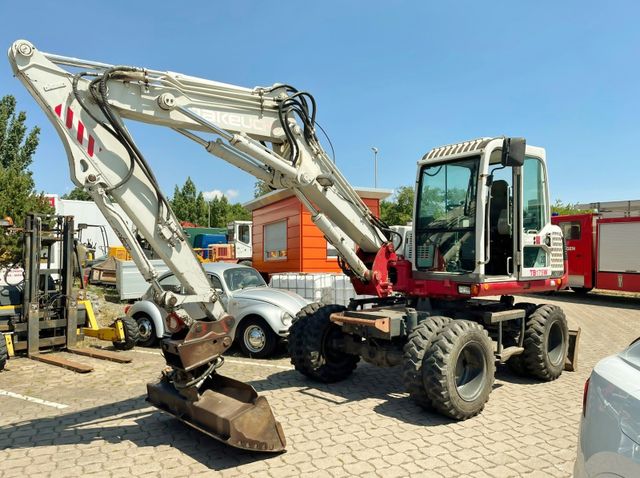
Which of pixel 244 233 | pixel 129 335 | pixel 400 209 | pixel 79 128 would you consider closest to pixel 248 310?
pixel 129 335

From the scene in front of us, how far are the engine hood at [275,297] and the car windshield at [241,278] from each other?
0.27 metres

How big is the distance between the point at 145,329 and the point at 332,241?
512 cm

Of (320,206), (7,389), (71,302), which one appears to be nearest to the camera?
(320,206)

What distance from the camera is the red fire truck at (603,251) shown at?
51.2 feet

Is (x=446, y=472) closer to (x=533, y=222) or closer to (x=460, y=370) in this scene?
(x=460, y=370)

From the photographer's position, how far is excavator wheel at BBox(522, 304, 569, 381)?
6367 millimetres

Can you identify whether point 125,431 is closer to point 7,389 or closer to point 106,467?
point 106,467

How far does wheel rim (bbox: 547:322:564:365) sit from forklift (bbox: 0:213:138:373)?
6.46 metres

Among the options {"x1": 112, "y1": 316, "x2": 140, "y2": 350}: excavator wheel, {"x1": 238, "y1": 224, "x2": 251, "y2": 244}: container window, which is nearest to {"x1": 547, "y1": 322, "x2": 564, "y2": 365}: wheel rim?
{"x1": 112, "y1": 316, "x2": 140, "y2": 350}: excavator wheel

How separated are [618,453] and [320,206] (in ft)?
13.8

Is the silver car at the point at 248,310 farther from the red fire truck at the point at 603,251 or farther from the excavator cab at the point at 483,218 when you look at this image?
the red fire truck at the point at 603,251

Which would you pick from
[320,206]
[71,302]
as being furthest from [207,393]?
[71,302]

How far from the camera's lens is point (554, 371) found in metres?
6.55

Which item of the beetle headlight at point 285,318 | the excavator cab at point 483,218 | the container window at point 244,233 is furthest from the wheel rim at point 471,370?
the container window at point 244,233
